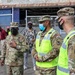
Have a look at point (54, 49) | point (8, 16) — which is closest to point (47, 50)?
point (54, 49)

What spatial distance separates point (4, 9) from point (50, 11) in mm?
2901

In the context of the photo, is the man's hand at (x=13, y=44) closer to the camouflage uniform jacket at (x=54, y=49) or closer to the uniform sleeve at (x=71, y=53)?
the camouflage uniform jacket at (x=54, y=49)

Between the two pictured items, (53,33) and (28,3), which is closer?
(53,33)

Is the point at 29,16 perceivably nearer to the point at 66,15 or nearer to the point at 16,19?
the point at 16,19

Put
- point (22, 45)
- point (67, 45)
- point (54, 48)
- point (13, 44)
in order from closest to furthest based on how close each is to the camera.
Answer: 1. point (67, 45)
2. point (54, 48)
3. point (13, 44)
4. point (22, 45)

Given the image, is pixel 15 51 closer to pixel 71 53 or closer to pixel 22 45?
pixel 22 45

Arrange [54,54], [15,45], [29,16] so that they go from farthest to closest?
[29,16]
[15,45]
[54,54]

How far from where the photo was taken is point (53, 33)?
558cm

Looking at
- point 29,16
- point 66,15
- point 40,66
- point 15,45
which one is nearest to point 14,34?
point 15,45

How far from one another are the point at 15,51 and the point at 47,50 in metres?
1.40

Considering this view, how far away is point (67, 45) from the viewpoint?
349 cm

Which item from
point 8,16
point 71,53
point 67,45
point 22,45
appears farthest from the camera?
point 8,16

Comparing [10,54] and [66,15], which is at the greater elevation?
[66,15]

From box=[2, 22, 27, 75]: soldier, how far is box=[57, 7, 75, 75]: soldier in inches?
117
